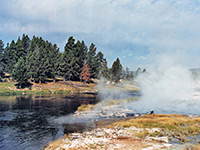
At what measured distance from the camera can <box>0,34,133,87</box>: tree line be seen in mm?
102062

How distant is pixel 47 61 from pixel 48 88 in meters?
18.7

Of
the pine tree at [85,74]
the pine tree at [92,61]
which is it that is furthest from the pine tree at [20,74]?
the pine tree at [92,61]

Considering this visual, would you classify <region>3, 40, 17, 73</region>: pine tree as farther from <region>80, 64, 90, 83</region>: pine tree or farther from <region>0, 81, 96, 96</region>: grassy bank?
<region>80, 64, 90, 83</region>: pine tree

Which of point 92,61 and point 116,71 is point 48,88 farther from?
point 116,71

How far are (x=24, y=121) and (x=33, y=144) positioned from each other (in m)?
14.1

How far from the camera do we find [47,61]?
10938 cm

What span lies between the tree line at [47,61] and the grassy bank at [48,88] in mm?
4544

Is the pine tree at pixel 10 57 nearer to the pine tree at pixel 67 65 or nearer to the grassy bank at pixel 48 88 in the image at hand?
the grassy bank at pixel 48 88

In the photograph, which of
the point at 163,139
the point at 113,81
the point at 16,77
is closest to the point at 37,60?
the point at 16,77

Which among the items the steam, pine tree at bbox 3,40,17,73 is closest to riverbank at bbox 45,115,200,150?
the steam

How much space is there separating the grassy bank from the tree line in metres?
4.54

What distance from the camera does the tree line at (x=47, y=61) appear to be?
10206 cm

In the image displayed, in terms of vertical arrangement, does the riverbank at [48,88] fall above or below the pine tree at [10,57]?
below

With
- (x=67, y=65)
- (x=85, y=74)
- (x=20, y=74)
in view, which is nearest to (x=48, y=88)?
(x=20, y=74)
